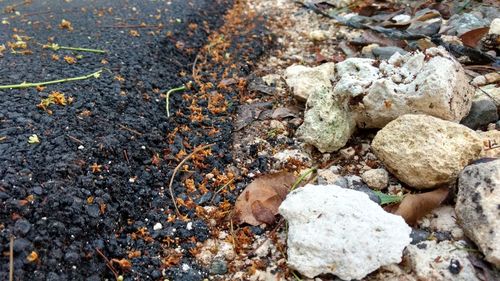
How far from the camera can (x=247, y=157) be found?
2.23 meters

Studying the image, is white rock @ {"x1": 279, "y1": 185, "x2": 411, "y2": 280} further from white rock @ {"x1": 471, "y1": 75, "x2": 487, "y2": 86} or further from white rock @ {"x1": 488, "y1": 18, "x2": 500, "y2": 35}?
white rock @ {"x1": 488, "y1": 18, "x2": 500, "y2": 35}

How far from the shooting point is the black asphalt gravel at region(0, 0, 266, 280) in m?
1.61

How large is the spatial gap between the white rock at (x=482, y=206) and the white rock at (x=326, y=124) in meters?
0.61

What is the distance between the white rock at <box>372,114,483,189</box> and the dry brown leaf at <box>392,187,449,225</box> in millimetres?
50

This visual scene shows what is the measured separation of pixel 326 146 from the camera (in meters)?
2.14

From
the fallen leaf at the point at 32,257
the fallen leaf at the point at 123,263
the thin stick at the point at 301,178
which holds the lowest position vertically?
the fallen leaf at the point at 123,263

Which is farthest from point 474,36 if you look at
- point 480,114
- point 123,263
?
point 123,263

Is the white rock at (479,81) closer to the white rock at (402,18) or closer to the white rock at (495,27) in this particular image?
the white rock at (495,27)

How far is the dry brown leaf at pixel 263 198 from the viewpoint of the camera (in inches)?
72.9

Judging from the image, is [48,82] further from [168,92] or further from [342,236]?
[342,236]

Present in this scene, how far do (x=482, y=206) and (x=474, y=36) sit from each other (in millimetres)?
1503

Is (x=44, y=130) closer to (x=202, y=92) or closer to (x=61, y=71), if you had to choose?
(x=61, y=71)

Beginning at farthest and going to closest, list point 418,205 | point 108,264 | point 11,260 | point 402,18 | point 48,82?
point 402,18
point 48,82
point 418,205
point 108,264
point 11,260

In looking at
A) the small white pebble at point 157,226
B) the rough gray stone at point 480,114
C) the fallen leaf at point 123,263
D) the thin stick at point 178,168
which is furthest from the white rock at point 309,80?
the fallen leaf at point 123,263
